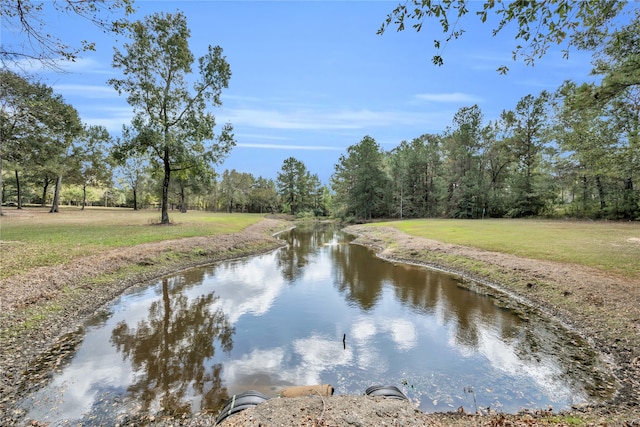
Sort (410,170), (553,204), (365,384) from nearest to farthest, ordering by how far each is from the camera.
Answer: (365,384) < (553,204) < (410,170)

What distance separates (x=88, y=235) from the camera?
19.8m

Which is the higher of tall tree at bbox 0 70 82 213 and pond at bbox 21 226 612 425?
tall tree at bbox 0 70 82 213

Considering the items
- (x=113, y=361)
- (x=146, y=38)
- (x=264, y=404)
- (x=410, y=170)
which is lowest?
(x=113, y=361)

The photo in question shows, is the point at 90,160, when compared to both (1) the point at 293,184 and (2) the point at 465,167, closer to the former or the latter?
(1) the point at 293,184

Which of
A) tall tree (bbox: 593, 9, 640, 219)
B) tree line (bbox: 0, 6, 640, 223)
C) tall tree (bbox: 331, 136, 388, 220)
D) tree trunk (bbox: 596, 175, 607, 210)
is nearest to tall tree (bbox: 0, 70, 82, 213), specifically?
tree line (bbox: 0, 6, 640, 223)

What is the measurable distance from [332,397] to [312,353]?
3.43 metres

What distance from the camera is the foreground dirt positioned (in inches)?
166

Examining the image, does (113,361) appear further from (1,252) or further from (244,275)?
(1,252)

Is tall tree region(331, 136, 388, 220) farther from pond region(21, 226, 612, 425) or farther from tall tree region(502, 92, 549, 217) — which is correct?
pond region(21, 226, 612, 425)

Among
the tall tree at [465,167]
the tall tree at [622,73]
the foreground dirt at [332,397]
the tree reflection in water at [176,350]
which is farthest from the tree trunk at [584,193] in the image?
the tree reflection in water at [176,350]

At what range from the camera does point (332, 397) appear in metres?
4.71

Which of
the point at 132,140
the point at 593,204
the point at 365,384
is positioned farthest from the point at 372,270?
the point at 593,204

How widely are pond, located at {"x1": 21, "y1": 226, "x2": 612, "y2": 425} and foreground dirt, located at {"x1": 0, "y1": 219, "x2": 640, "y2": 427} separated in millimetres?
442

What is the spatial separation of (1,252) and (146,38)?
21781mm
